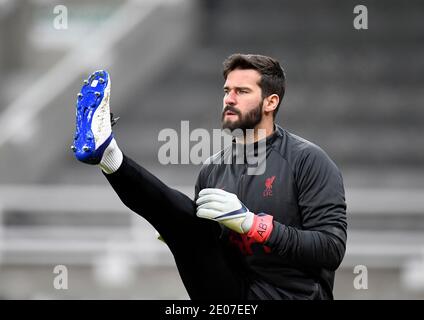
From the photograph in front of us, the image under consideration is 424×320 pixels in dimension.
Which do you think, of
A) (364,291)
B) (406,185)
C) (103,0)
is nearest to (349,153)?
(406,185)

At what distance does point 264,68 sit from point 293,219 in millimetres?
521

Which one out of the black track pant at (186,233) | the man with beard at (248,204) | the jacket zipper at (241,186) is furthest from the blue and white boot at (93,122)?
the jacket zipper at (241,186)

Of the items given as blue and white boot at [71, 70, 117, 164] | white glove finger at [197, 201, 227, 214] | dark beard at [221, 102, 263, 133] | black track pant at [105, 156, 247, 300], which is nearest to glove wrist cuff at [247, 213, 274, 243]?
white glove finger at [197, 201, 227, 214]

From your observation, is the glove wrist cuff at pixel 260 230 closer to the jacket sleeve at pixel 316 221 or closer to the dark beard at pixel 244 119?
the jacket sleeve at pixel 316 221

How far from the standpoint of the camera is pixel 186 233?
341 centimetres

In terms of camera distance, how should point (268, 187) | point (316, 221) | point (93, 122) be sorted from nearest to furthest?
point (93, 122) < point (316, 221) < point (268, 187)

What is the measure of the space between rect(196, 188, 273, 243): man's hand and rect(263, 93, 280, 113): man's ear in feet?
1.26

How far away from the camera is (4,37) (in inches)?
387

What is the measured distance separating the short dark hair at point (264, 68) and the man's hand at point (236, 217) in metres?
0.43

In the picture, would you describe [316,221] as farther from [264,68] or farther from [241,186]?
[264,68]

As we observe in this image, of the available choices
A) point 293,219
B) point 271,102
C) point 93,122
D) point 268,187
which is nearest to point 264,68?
point 271,102

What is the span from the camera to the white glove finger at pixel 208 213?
321 centimetres
